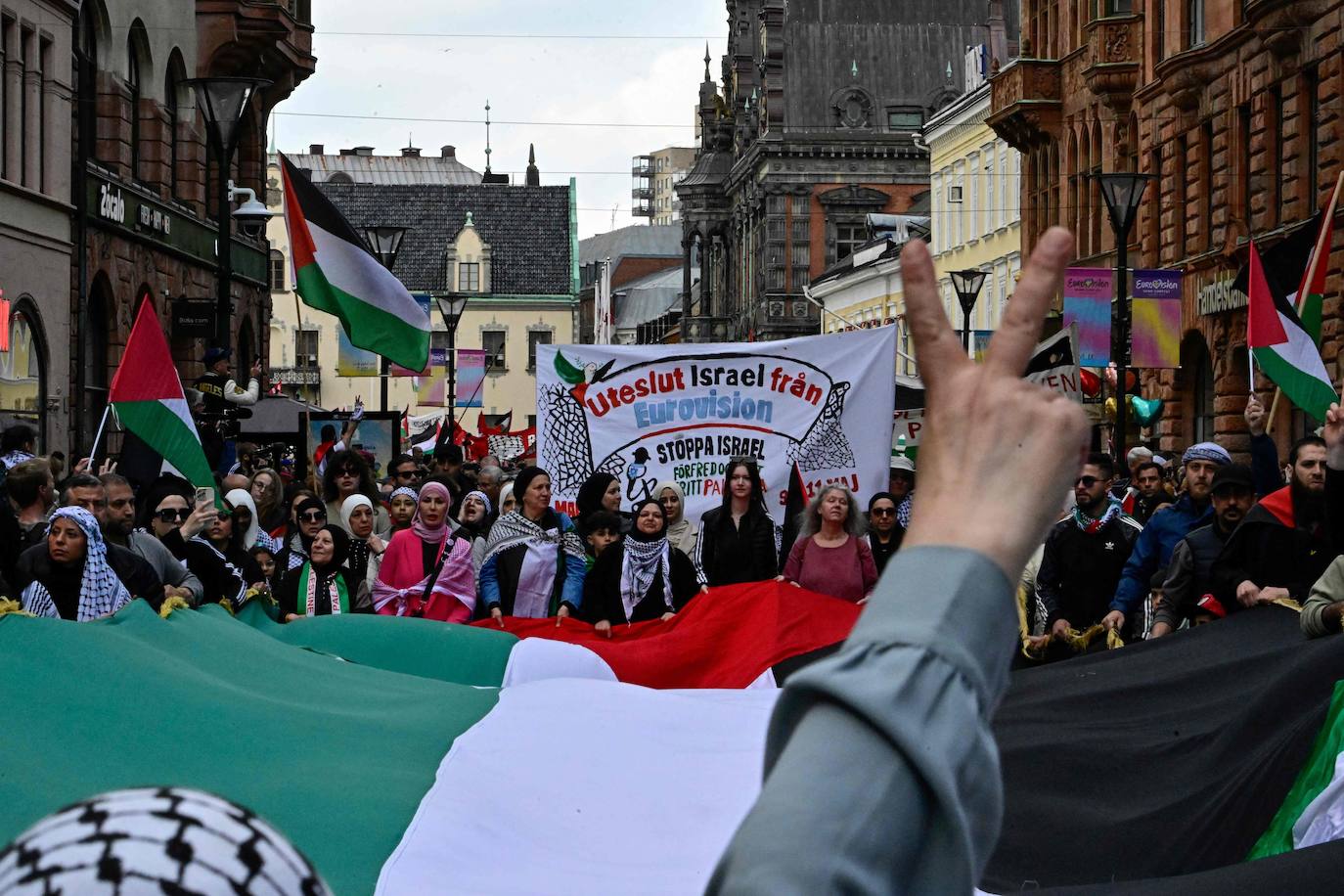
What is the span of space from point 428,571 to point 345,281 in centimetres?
429

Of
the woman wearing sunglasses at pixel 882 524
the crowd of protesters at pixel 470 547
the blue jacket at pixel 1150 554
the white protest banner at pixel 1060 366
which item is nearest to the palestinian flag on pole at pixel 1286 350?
the white protest banner at pixel 1060 366

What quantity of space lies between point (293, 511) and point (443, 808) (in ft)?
24.8

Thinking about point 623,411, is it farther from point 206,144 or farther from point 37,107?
point 206,144

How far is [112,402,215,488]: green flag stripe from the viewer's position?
13.4 meters

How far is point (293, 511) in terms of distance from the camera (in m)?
13.5

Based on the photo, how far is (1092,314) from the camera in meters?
29.7

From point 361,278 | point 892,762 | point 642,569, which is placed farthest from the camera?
point 361,278

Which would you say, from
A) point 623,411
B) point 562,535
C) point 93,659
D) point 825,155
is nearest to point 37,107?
point 623,411

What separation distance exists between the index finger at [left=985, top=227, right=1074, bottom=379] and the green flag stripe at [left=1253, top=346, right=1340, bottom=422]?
14.0 metres

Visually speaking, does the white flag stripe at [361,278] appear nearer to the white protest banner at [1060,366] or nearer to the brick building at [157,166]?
the white protest banner at [1060,366]

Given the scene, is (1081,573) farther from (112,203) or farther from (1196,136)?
(1196,136)

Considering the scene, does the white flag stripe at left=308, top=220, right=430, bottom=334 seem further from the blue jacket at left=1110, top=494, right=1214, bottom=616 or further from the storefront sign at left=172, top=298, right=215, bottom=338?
the storefront sign at left=172, top=298, right=215, bottom=338

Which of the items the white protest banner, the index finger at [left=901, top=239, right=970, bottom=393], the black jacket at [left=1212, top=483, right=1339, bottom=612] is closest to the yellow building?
the white protest banner

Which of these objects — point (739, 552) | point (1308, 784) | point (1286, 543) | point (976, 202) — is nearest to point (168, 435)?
point (739, 552)
